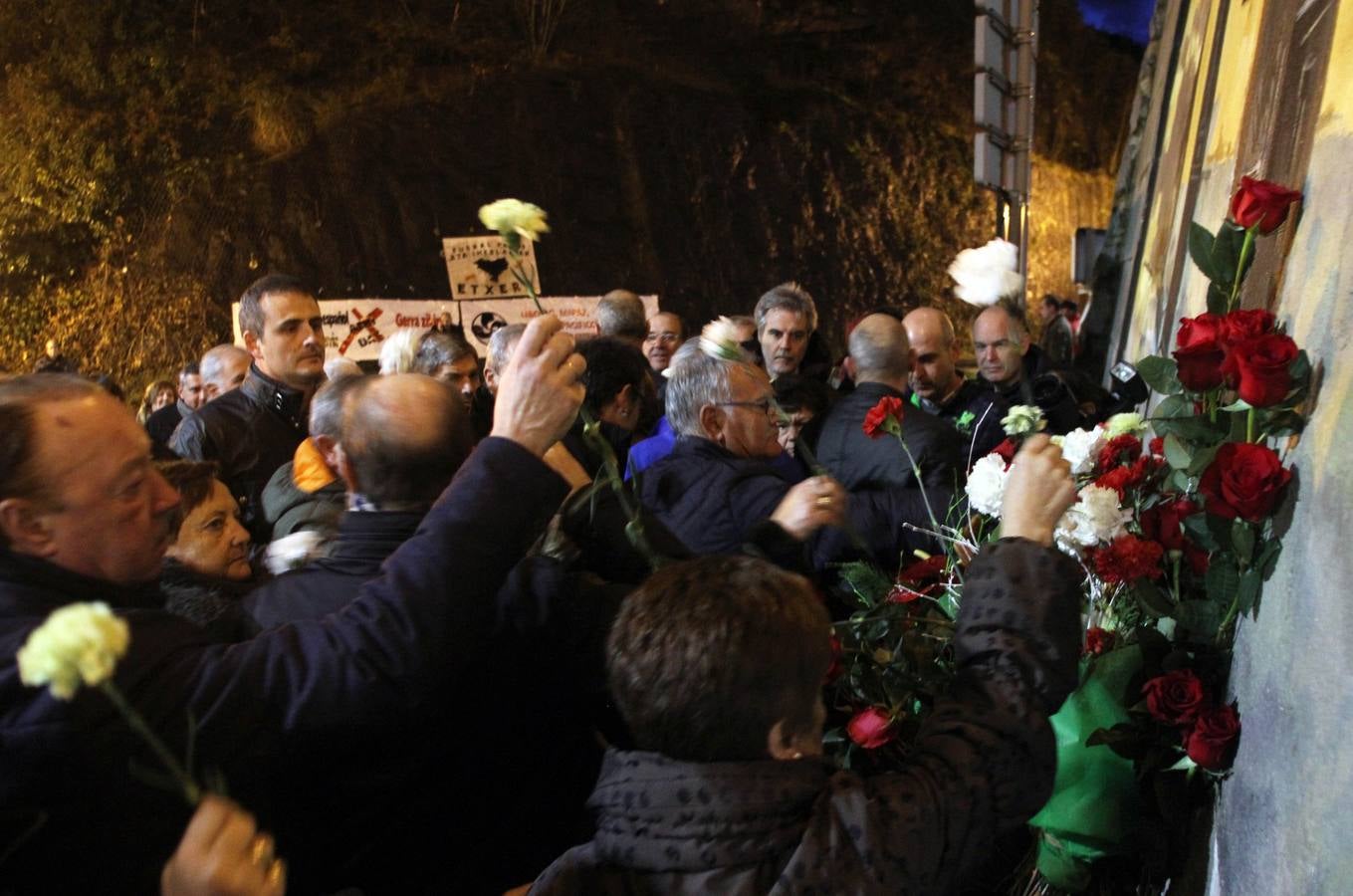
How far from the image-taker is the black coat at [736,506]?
113 inches

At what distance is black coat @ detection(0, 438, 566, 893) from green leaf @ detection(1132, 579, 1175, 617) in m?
0.97

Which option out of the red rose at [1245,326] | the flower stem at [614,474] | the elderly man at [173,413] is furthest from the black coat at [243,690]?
the elderly man at [173,413]

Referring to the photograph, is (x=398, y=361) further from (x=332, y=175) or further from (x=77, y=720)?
(x=332, y=175)

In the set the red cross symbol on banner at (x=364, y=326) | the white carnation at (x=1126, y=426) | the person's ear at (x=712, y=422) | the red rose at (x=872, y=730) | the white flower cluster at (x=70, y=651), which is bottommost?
the red cross symbol on banner at (x=364, y=326)

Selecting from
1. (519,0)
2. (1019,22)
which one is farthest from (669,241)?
(1019,22)

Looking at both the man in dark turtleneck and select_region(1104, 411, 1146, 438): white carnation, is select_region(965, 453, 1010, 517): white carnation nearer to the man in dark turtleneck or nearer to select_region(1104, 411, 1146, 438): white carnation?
select_region(1104, 411, 1146, 438): white carnation

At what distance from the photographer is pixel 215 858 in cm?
112

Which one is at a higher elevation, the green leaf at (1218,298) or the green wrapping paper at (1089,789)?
the green leaf at (1218,298)

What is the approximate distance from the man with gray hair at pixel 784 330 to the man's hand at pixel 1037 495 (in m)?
3.51

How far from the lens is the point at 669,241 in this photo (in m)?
13.2

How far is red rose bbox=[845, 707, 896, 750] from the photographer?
203cm

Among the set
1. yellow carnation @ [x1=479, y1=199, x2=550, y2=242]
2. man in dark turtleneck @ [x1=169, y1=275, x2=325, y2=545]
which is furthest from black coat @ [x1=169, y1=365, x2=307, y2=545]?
yellow carnation @ [x1=479, y1=199, x2=550, y2=242]

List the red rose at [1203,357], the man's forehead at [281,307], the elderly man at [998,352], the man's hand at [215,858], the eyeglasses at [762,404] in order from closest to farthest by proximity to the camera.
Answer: the man's hand at [215,858] → the red rose at [1203,357] → the eyeglasses at [762,404] → the man's forehead at [281,307] → the elderly man at [998,352]

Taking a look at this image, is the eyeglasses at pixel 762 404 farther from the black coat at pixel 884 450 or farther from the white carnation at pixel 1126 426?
the white carnation at pixel 1126 426
